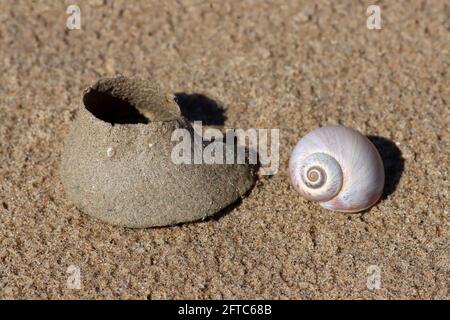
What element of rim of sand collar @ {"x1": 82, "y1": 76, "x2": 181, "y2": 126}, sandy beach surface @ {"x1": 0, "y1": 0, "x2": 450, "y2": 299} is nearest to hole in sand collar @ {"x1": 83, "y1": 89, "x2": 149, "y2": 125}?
rim of sand collar @ {"x1": 82, "y1": 76, "x2": 181, "y2": 126}

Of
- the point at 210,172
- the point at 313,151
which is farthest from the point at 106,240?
the point at 313,151

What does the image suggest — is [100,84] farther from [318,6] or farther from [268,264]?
[318,6]
